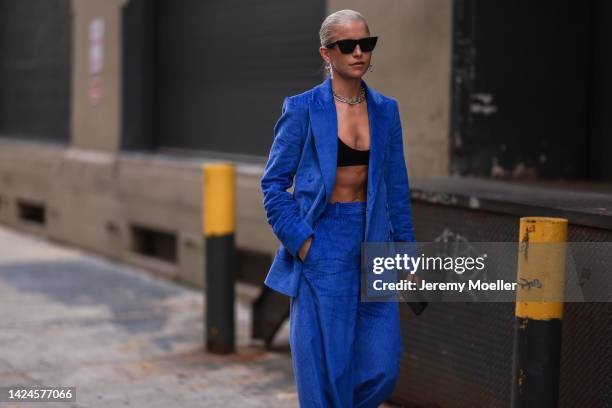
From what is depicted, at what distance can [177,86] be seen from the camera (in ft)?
35.3

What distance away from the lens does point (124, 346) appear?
23.2 feet

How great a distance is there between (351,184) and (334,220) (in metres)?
0.16

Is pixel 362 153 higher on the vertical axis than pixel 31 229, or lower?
higher

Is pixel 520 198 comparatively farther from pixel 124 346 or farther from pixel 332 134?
pixel 124 346

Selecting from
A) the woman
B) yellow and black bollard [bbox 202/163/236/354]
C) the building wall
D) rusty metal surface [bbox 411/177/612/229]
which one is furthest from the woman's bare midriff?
yellow and black bollard [bbox 202/163/236/354]

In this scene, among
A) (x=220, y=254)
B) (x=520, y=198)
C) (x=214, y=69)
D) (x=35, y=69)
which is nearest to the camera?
(x=520, y=198)

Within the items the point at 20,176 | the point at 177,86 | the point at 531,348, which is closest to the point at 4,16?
the point at 20,176

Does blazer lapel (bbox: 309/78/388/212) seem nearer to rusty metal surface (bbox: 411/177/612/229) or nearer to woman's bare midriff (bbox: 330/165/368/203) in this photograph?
woman's bare midriff (bbox: 330/165/368/203)

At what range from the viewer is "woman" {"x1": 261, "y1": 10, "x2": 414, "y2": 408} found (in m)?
4.05

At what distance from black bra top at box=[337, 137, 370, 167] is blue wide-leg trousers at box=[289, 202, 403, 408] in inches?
6.3

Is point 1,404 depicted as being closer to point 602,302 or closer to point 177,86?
point 602,302

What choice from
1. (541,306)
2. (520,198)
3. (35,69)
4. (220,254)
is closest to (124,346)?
(220,254)

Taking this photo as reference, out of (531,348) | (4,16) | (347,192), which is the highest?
(4,16)

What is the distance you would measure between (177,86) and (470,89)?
489 centimetres
